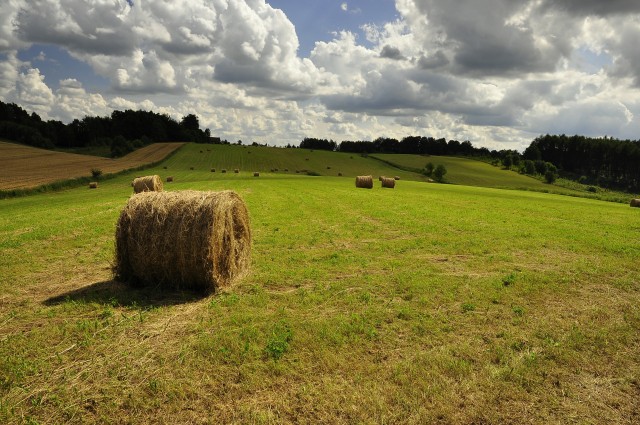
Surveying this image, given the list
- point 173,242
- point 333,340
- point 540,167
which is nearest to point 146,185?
point 173,242

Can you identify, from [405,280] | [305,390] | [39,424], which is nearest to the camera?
[39,424]

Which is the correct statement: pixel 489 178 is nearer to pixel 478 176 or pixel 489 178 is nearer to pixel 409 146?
pixel 478 176

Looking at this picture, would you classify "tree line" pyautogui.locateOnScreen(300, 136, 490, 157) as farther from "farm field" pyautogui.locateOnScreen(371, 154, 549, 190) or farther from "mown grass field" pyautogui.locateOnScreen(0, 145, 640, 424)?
"mown grass field" pyautogui.locateOnScreen(0, 145, 640, 424)

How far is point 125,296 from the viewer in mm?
9133

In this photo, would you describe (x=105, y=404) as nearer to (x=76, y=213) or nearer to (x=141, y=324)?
(x=141, y=324)

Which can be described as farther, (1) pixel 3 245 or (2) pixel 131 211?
(1) pixel 3 245

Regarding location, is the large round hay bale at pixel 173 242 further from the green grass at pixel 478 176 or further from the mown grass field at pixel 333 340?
the green grass at pixel 478 176

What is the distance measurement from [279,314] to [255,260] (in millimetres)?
4454

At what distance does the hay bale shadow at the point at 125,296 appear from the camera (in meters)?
8.80

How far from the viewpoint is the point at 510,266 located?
12203 millimetres

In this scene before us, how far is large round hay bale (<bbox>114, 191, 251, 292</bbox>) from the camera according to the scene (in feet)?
30.8

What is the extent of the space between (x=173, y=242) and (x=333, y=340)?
185 inches

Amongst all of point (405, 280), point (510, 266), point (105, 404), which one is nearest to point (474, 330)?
point (405, 280)

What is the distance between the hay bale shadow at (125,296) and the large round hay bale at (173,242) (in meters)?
0.24
